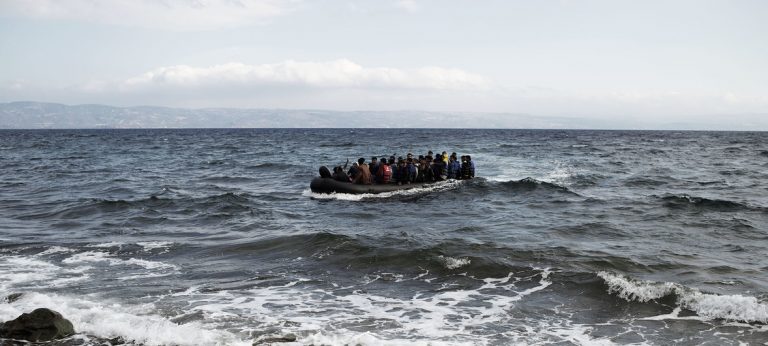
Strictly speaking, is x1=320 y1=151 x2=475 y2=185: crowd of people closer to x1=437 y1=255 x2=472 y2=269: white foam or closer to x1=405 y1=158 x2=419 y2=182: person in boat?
x1=405 y1=158 x2=419 y2=182: person in boat

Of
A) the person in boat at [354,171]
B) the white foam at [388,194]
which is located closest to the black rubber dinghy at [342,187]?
the white foam at [388,194]

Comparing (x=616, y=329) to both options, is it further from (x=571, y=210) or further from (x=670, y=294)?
(x=571, y=210)

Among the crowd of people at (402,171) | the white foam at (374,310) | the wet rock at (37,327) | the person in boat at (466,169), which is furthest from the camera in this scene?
the person in boat at (466,169)

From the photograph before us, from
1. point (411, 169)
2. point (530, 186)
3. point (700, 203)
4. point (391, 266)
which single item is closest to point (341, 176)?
point (411, 169)

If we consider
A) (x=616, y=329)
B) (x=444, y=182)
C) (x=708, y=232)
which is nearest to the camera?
(x=616, y=329)

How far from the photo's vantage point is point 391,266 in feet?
45.7

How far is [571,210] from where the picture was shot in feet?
72.5

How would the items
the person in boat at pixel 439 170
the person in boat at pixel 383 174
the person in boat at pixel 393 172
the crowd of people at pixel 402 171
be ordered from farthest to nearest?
the person in boat at pixel 439 170 → the person in boat at pixel 393 172 → the person in boat at pixel 383 174 → the crowd of people at pixel 402 171

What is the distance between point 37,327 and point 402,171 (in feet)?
61.4

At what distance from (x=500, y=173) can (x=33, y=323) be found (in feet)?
103

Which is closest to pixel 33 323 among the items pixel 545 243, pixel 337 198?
pixel 545 243

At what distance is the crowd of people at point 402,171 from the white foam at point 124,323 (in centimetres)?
1456

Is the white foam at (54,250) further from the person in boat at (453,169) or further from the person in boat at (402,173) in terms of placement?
the person in boat at (453,169)

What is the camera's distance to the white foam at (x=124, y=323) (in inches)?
345
